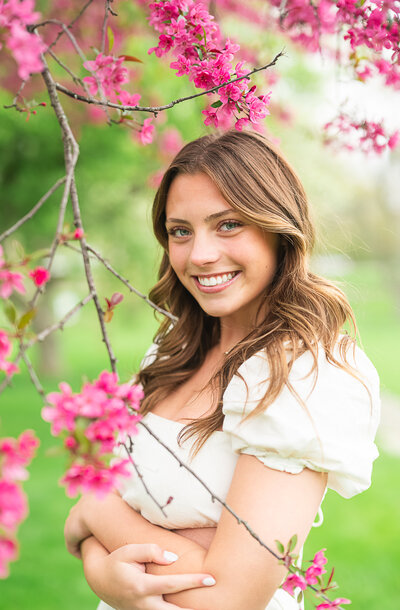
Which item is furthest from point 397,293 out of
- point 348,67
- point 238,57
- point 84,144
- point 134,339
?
point 348,67

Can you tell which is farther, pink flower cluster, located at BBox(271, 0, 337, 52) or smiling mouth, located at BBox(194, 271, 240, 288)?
pink flower cluster, located at BBox(271, 0, 337, 52)

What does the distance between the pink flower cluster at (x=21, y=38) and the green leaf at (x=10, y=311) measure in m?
0.35

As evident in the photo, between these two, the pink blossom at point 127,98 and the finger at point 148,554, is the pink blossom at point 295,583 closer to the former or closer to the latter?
the finger at point 148,554

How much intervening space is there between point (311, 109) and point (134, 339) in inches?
406

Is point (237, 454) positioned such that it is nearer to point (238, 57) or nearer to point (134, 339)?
point (238, 57)

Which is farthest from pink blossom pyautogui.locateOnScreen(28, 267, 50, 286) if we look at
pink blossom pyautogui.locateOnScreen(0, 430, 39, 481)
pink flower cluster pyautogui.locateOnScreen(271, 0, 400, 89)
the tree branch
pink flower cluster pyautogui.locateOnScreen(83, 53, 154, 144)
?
pink flower cluster pyautogui.locateOnScreen(271, 0, 400, 89)

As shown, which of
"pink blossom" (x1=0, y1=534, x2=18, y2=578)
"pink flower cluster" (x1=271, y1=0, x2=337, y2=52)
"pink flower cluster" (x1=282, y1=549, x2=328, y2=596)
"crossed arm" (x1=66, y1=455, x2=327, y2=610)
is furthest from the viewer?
"pink flower cluster" (x1=271, y1=0, x2=337, y2=52)

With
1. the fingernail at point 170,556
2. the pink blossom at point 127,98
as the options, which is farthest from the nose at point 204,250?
the fingernail at point 170,556

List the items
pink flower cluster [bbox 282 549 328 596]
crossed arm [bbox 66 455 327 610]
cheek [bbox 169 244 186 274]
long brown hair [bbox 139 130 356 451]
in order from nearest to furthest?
1. pink flower cluster [bbox 282 549 328 596]
2. crossed arm [bbox 66 455 327 610]
3. long brown hair [bbox 139 130 356 451]
4. cheek [bbox 169 244 186 274]

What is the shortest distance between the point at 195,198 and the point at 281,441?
29.2 inches

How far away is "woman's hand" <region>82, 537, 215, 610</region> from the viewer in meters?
1.58

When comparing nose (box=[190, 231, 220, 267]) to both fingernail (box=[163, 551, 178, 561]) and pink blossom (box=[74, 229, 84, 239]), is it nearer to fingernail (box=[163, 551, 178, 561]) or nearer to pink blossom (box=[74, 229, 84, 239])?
pink blossom (box=[74, 229, 84, 239])

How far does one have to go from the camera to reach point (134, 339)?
20234mm

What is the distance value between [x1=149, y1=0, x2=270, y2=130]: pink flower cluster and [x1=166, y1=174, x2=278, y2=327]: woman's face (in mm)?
296
